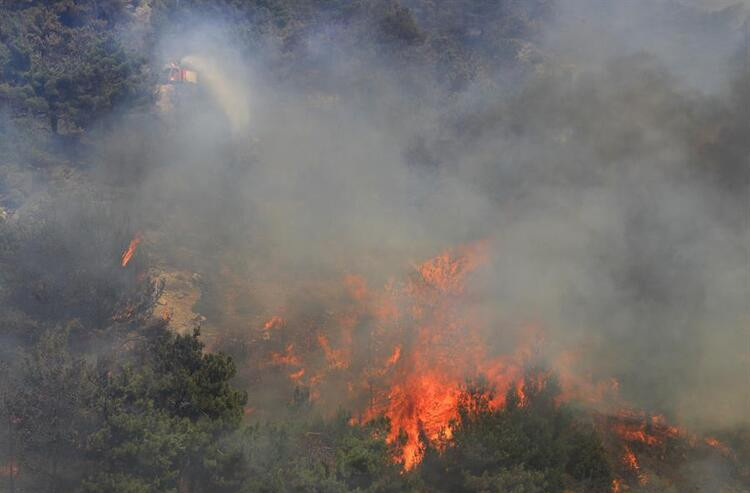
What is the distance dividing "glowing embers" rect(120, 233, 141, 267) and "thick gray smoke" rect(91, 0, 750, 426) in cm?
105

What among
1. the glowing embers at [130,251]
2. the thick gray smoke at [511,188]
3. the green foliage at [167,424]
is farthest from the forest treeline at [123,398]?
the thick gray smoke at [511,188]

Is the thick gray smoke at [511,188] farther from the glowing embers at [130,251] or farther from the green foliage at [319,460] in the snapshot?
the green foliage at [319,460]

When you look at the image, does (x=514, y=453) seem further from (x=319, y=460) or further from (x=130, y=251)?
(x=130, y=251)

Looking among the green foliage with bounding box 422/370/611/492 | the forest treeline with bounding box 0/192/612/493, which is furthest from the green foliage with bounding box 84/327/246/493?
the green foliage with bounding box 422/370/611/492

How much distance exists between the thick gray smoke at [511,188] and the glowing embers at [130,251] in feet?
3.43

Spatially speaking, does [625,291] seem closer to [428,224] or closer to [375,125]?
[428,224]

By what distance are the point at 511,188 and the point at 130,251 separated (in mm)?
13024

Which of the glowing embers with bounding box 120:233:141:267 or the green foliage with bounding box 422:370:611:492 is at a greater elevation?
the glowing embers with bounding box 120:233:141:267

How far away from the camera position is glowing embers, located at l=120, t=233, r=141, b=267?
18.3 m

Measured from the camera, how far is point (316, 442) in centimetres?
1266

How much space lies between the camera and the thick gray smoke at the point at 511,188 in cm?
1841

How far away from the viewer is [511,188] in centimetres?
2325

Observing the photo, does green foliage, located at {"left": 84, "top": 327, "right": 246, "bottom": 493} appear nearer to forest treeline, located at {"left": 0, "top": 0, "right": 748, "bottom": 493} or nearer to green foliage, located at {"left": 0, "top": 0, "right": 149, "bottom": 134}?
forest treeline, located at {"left": 0, "top": 0, "right": 748, "bottom": 493}

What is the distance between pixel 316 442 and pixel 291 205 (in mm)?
12502
